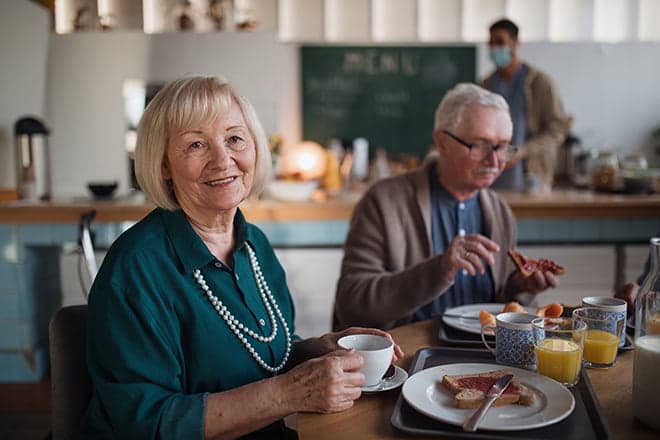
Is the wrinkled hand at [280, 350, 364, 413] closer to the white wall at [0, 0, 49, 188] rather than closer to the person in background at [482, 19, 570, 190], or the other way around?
the person in background at [482, 19, 570, 190]

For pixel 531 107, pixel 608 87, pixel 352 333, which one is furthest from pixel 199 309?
pixel 608 87

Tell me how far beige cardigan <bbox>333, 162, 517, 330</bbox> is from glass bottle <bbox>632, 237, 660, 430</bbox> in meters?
0.77

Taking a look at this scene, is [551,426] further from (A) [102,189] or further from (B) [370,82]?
(B) [370,82]

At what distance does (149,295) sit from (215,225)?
255mm

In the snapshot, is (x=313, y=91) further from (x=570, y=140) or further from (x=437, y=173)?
(x=437, y=173)

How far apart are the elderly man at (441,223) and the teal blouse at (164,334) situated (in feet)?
1.94

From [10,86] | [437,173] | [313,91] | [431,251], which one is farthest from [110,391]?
[313,91]

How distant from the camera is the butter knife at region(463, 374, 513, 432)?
38.9 inches

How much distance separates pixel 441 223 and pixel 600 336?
829mm

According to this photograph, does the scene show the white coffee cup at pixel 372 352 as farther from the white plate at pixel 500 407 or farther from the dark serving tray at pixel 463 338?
the dark serving tray at pixel 463 338

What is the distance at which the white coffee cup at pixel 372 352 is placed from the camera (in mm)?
1141

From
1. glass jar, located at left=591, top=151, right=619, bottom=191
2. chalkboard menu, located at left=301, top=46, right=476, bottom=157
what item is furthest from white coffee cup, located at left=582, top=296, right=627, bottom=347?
chalkboard menu, located at left=301, top=46, right=476, bottom=157

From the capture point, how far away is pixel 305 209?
323 centimetres

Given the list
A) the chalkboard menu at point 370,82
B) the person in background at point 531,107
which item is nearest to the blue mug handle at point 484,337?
the person in background at point 531,107
